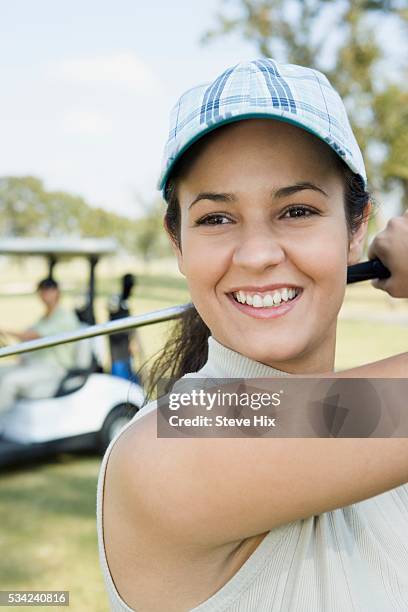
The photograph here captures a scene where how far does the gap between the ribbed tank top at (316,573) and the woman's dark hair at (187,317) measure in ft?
1.25

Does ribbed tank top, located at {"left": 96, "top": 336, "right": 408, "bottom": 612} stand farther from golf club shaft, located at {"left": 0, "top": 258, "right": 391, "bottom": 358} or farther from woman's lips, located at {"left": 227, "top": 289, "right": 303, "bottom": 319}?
golf club shaft, located at {"left": 0, "top": 258, "right": 391, "bottom": 358}

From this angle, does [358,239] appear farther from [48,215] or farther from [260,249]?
[48,215]

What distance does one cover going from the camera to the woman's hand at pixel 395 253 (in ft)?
5.09

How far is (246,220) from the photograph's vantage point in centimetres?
113

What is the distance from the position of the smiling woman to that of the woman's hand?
0.31m

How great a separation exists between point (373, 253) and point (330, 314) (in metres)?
0.44

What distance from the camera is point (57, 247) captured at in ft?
21.5

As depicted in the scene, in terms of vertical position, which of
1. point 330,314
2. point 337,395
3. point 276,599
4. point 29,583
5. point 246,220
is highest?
point 246,220

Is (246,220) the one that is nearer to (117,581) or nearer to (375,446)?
(375,446)

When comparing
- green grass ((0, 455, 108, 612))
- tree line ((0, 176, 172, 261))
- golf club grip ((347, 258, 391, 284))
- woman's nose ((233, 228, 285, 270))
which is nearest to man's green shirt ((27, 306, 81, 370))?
green grass ((0, 455, 108, 612))

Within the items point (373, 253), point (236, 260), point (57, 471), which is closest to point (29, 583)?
point (57, 471)

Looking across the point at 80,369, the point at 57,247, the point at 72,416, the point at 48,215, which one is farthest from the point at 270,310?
the point at 48,215

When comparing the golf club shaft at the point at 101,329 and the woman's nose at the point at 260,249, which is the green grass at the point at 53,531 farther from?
the woman's nose at the point at 260,249

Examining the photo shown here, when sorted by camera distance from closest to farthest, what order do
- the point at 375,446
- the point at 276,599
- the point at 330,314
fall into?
the point at 375,446
the point at 276,599
the point at 330,314
